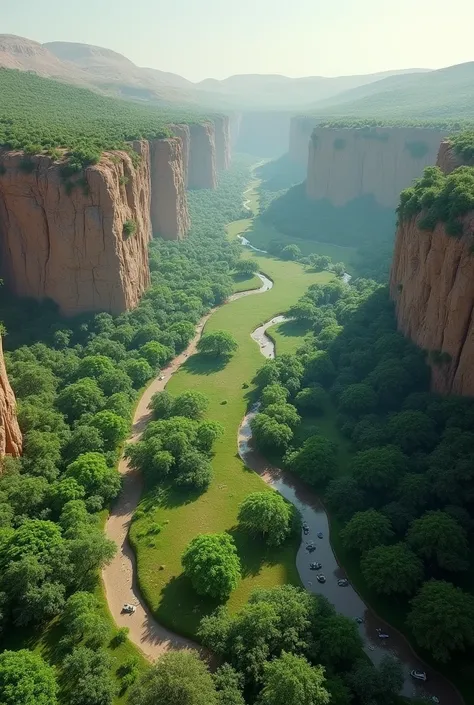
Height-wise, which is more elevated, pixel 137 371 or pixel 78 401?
pixel 78 401

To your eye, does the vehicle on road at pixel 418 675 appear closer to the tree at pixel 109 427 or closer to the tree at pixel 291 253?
the tree at pixel 109 427

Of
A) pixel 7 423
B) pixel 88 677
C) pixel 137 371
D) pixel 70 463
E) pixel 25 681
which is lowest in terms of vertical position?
pixel 88 677

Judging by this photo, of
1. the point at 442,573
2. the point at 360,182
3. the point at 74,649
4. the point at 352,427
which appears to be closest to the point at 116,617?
the point at 74,649

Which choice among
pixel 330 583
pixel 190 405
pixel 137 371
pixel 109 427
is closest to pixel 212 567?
pixel 330 583

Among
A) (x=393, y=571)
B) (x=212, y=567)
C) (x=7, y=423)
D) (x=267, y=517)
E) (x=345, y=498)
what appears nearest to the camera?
(x=393, y=571)

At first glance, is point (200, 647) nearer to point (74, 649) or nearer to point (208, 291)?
point (74, 649)

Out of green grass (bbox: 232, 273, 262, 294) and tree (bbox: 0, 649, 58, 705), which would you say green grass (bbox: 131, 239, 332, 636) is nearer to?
tree (bbox: 0, 649, 58, 705)

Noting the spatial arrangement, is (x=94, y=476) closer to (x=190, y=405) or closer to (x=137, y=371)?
(x=190, y=405)

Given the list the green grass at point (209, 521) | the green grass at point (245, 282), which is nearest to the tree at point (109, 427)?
the green grass at point (209, 521)
